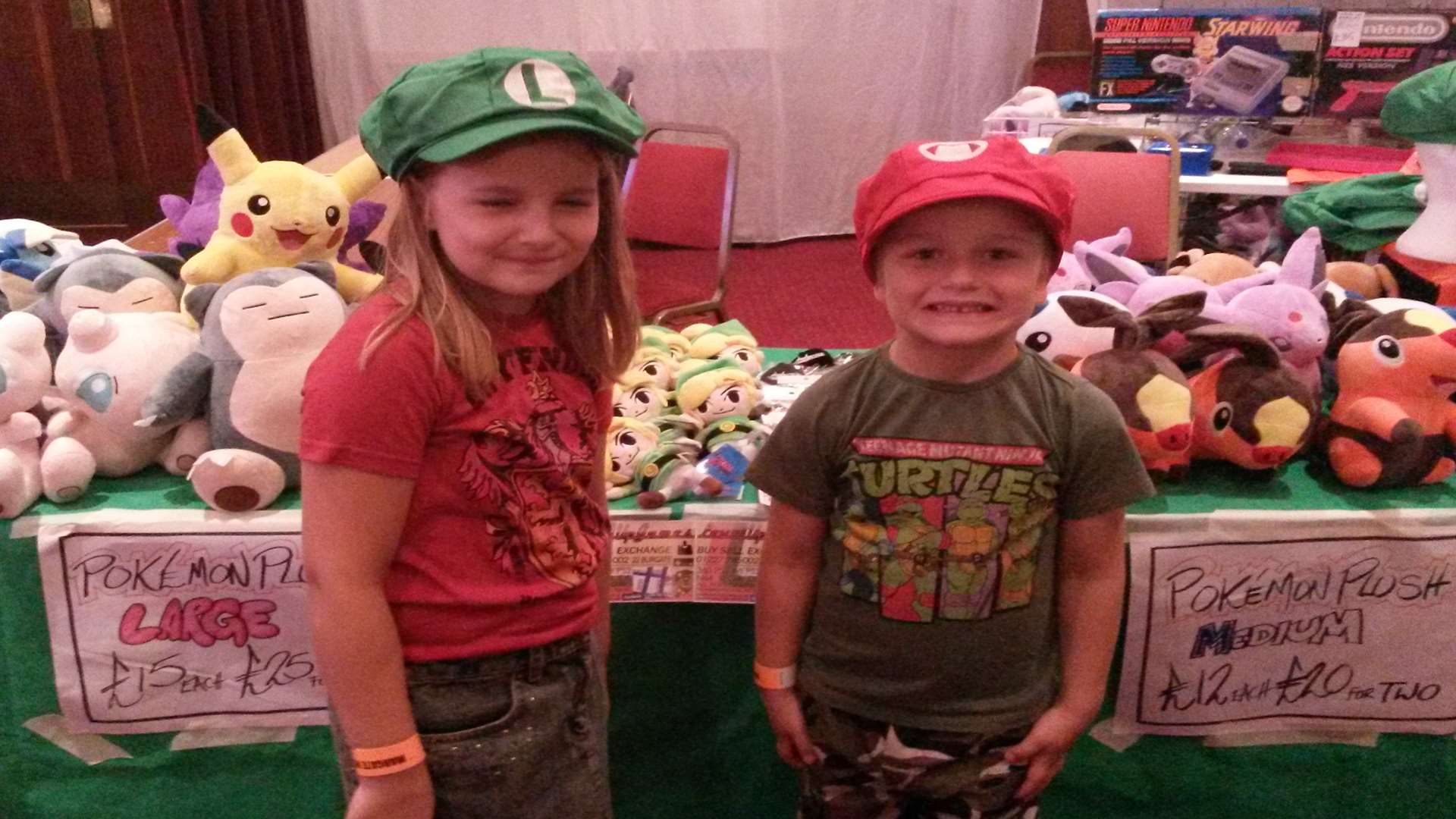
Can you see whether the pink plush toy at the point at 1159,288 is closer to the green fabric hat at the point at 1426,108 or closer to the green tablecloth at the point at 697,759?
the green tablecloth at the point at 697,759

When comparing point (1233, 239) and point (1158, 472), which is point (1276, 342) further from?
point (1233, 239)

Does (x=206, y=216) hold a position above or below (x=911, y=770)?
above

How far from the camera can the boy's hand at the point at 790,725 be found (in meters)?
0.98

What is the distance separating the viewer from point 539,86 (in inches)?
29.4

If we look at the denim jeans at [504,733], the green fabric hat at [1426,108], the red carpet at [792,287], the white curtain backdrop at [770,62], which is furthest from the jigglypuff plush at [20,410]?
the white curtain backdrop at [770,62]

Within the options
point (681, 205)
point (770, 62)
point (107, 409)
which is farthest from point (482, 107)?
point (770, 62)

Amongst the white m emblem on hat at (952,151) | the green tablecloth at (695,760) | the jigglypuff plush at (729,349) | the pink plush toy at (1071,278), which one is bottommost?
the green tablecloth at (695,760)

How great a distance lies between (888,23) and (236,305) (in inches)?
150

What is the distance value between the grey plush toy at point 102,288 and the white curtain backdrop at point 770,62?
303cm

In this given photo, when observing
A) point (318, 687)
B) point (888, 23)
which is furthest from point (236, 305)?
point (888, 23)

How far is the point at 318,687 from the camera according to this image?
3.88ft

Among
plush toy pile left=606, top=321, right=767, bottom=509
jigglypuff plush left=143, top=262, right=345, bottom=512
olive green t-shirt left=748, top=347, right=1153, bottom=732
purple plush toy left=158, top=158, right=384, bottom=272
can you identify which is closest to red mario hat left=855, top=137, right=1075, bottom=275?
olive green t-shirt left=748, top=347, right=1153, bottom=732

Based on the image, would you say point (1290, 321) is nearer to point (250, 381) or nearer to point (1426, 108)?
point (1426, 108)

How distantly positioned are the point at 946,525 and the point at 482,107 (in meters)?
0.51
